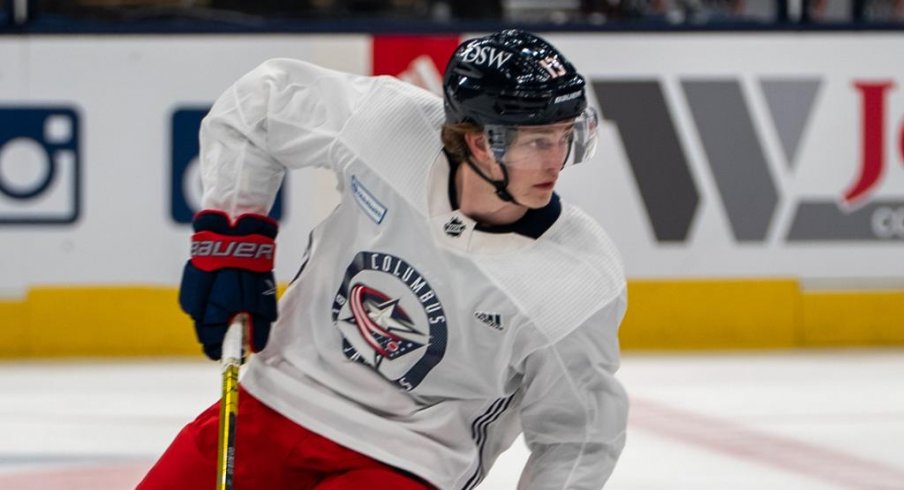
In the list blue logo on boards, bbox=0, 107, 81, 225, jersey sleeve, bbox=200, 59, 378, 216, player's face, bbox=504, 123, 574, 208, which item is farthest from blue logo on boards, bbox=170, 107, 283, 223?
player's face, bbox=504, 123, 574, 208

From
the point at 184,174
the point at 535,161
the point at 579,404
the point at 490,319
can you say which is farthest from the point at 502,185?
the point at 184,174

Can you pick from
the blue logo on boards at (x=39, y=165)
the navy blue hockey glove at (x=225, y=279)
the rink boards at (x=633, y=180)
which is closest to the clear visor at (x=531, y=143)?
the navy blue hockey glove at (x=225, y=279)

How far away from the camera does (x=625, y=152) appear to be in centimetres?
598

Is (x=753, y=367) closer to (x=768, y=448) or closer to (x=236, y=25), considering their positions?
(x=768, y=448)

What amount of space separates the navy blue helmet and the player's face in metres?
0.02

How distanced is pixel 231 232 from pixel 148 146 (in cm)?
361

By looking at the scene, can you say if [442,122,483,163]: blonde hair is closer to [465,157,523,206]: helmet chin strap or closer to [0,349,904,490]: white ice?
[465,157,523,206]: helmet chin strap

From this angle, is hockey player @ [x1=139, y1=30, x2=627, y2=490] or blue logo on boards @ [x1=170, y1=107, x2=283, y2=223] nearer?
hockey player @ [x1=139, y1=30, x2=627, y2=490]

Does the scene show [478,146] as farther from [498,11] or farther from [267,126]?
[498,11]

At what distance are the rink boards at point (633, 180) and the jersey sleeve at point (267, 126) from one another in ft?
11.3

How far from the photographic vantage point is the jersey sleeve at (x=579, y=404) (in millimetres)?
2184

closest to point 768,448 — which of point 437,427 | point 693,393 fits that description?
point 693,393

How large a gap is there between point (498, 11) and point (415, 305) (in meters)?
4.11

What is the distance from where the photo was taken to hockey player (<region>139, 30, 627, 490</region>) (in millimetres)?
2178
